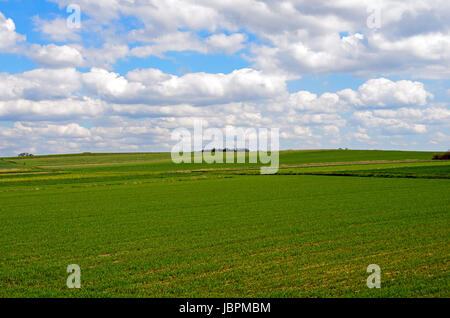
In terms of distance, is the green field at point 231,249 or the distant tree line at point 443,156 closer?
the green field at point 231,249

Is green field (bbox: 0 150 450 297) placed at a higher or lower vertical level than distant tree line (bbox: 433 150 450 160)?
lower

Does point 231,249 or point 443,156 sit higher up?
point 443,156

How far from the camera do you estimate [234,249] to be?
17828 mm

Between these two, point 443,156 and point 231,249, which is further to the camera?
point 443,156

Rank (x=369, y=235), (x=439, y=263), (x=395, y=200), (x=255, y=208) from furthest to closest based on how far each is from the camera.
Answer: (x=395, y=200) → (x=255, y=208) → (x=369, y=235) → (x=439, y=263)

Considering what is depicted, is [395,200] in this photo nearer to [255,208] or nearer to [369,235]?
[255,208]

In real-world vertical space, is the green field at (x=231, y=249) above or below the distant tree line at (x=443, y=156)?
below

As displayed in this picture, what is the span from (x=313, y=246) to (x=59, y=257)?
10.5 metres

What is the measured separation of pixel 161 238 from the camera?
68.1 feet

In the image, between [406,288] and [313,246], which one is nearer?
[406,288]

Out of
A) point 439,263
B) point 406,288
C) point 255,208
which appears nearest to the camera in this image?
point 406,288

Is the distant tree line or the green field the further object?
the distant tree line
